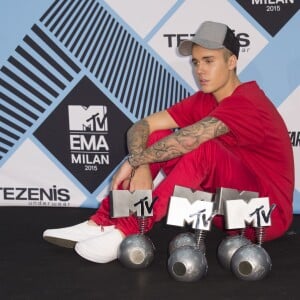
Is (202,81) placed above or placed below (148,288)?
above

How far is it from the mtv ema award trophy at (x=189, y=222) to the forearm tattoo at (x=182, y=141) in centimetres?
15

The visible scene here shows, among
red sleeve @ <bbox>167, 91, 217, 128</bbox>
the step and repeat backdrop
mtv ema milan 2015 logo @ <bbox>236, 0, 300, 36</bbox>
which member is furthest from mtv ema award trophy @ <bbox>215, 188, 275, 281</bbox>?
mtv ema milan 2015 logo @ <bbox>236, 0, 300, 36</bbox>

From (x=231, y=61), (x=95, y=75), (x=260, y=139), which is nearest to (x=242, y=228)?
(x=260, y=139)

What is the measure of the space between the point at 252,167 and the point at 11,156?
1399mm

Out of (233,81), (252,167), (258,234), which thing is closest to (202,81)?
(233,81)

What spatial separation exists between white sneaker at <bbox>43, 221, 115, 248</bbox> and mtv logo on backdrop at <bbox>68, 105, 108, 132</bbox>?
0.81m

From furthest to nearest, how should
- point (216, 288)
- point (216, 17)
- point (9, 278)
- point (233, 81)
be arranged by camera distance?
point (216, 17) → point (233, 81) → point (9, 278) → point (216, 288)

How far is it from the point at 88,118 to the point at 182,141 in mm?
1034

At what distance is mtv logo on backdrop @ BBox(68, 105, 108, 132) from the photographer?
341 cm

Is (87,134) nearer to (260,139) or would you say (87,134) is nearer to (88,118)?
(88,118)

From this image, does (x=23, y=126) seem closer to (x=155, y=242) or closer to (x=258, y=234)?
(x=155, y=242)

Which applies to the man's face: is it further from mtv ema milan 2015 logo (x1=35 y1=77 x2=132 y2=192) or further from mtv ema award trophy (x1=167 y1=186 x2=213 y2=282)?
mtv ema milan 2015 logo (x1=35 y1=77 x2=132 y2=192)

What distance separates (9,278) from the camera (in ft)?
8.07

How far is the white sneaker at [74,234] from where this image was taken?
2.65 m
